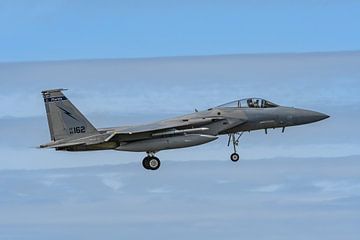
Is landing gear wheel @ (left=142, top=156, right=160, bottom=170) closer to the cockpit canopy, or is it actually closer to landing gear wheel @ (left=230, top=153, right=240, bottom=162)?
landing gear wheel @ (left=230, top=153, right=240, bottom=162)

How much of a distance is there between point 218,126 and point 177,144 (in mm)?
3458

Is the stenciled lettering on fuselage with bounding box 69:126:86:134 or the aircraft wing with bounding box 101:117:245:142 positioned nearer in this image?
the aircraft wing with bounding box 101:117:245:142

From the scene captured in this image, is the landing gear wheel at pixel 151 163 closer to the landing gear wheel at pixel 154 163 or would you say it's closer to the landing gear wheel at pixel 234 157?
the landing gear wheel at pixel 154 163

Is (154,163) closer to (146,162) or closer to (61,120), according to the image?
(146,162)

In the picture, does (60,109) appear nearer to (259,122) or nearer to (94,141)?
(94,141)

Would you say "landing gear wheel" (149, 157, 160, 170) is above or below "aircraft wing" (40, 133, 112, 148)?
below

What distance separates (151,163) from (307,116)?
449 inches

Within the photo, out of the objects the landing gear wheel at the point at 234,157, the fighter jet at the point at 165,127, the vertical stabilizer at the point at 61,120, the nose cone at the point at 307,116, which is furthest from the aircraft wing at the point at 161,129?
the nose cone at the point at 307,116

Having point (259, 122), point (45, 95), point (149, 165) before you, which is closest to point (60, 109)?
point (45, 95)

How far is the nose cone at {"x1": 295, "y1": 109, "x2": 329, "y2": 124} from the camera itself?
85562 mm

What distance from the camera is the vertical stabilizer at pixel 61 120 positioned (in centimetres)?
8444

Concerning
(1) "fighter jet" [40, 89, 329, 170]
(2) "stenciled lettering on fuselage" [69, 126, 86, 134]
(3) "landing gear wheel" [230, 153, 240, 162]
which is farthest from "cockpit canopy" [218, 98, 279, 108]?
(2) "stenciled lettering on fuselage" [69, 126, 86, 134]

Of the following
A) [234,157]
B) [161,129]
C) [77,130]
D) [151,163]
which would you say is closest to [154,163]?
[151,163]

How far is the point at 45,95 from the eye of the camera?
3334 inches
